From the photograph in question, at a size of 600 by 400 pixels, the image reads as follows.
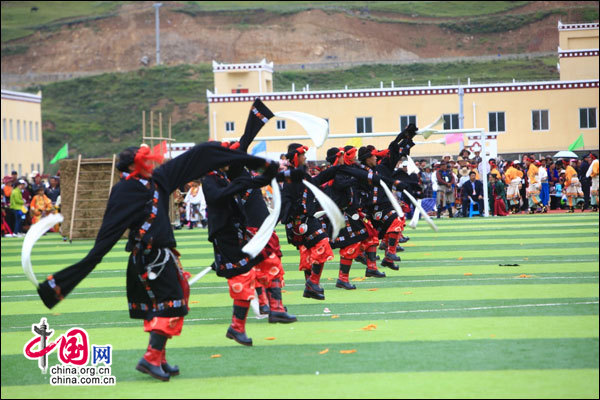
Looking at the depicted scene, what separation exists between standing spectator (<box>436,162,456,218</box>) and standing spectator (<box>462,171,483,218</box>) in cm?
43

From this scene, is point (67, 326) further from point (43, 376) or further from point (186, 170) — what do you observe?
point (186, 170)

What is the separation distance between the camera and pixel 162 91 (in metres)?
96.1

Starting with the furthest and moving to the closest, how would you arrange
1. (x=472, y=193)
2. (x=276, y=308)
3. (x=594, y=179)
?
(x=594, y=179), (x=472, y=193), (x=276, y=308)

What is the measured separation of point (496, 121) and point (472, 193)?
2747cm

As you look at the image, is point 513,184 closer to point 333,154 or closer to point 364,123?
point 333,154

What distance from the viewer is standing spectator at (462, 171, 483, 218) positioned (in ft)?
94.4

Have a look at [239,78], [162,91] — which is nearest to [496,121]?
[239,78]

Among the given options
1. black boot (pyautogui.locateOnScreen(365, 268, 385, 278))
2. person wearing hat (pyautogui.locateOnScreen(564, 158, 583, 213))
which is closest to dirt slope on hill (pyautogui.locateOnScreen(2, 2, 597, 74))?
person wearing hat (pyautogui.locateOnScreen(564, 158, 583, 213))

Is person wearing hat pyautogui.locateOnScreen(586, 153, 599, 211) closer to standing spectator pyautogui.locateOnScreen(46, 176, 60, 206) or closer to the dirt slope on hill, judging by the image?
standing spectator pyautogui.locateOnScreen(46, 176, 60, 206)

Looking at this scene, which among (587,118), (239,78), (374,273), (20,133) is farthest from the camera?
(239,78)

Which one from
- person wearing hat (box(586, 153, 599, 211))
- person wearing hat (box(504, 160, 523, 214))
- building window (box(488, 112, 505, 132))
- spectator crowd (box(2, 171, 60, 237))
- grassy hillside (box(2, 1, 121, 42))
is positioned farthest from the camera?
grassy hillside (box(2, 1, 121, 42))

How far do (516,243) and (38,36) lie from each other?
121 m

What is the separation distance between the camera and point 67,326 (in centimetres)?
1093

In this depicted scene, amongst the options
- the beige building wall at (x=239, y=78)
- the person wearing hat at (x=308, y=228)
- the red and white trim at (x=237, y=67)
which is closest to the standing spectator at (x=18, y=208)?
the person wearing hat at (x=308, y=228)
